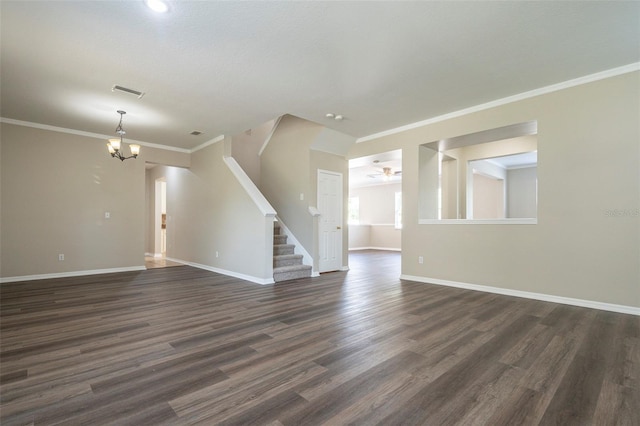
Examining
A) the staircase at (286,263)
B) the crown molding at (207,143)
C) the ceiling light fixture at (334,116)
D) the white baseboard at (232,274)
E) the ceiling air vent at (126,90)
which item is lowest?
the white baseboard at (232,274)

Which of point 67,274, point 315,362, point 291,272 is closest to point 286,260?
point 291,272

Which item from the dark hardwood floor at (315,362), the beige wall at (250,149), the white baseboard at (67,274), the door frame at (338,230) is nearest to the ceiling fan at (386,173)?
the door frame at (338,230)

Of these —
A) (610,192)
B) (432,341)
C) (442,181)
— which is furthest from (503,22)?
(442,181)

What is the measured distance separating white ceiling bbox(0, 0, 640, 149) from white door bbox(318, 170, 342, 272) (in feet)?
6.20

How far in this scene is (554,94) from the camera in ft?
12.5

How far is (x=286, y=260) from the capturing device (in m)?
5.67

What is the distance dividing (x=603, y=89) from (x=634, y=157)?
89 centimetres

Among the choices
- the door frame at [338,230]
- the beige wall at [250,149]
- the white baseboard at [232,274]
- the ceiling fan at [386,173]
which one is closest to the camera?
the white baseboard at [232,274]

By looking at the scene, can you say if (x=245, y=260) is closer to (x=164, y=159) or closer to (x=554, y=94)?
(x=164, y=159)

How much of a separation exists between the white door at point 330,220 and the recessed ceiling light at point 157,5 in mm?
4000

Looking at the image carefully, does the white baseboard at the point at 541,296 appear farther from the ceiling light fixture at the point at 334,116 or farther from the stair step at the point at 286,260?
the ceiling light fixture at the point at 334,116

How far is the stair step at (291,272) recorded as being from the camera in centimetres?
520

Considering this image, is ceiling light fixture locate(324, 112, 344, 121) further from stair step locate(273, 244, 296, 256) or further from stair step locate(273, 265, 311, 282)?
stair step locate(273, 265, 311, 282)

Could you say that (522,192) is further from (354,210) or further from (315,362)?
(315,362)
